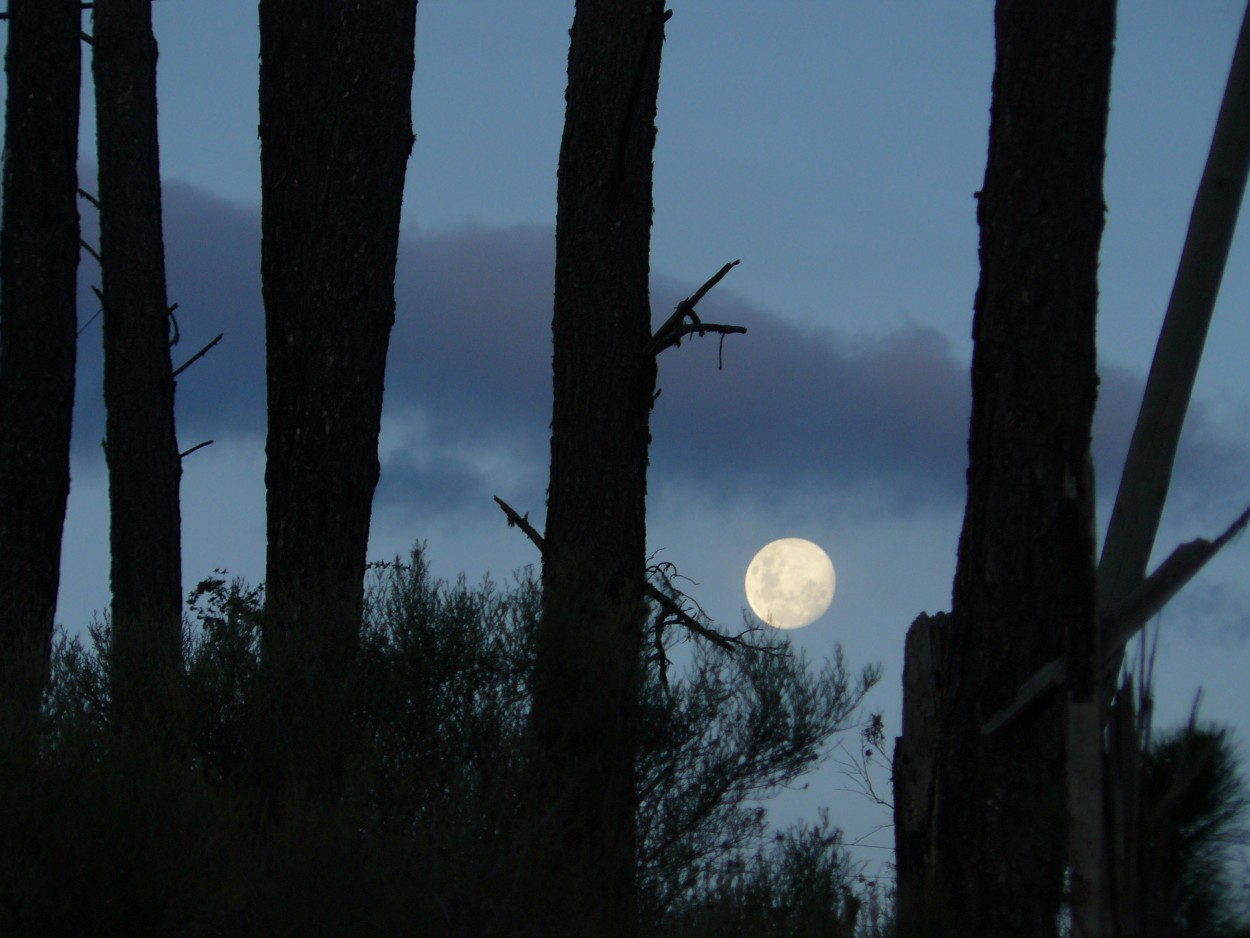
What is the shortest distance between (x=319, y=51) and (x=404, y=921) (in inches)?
247

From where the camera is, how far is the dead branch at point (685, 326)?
8062 millimetres

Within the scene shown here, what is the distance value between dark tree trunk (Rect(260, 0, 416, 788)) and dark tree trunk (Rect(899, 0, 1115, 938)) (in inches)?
154

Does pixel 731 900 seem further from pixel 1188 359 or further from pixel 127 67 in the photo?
pixel 127 67

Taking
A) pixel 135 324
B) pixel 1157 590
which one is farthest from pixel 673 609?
pixel 135 324

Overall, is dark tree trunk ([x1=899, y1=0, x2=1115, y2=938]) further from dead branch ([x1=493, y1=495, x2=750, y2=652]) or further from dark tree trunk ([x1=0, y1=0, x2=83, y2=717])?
dark tree trunk ([x1=0, y1=0, x2=83, y2=717])

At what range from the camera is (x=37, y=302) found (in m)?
9.46

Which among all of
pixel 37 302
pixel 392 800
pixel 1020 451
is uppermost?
pixel 37 302

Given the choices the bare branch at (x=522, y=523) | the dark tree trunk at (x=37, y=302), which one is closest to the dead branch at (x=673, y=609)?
the bare branch at (x=522, y=523)

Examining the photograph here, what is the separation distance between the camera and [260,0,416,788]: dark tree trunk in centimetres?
855

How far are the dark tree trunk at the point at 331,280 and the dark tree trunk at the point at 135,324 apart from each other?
344 cm

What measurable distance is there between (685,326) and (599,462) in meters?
1.19

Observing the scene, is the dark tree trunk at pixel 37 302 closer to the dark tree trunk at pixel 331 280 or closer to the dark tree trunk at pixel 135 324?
the dark tree trunk at pixel 331 280

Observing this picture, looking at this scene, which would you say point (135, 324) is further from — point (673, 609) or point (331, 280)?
point (673, 609)

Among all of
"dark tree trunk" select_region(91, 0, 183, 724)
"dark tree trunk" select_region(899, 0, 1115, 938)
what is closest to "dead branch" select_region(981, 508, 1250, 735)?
"dark tree trunk" select_region(899, 0, 1115, 938)
